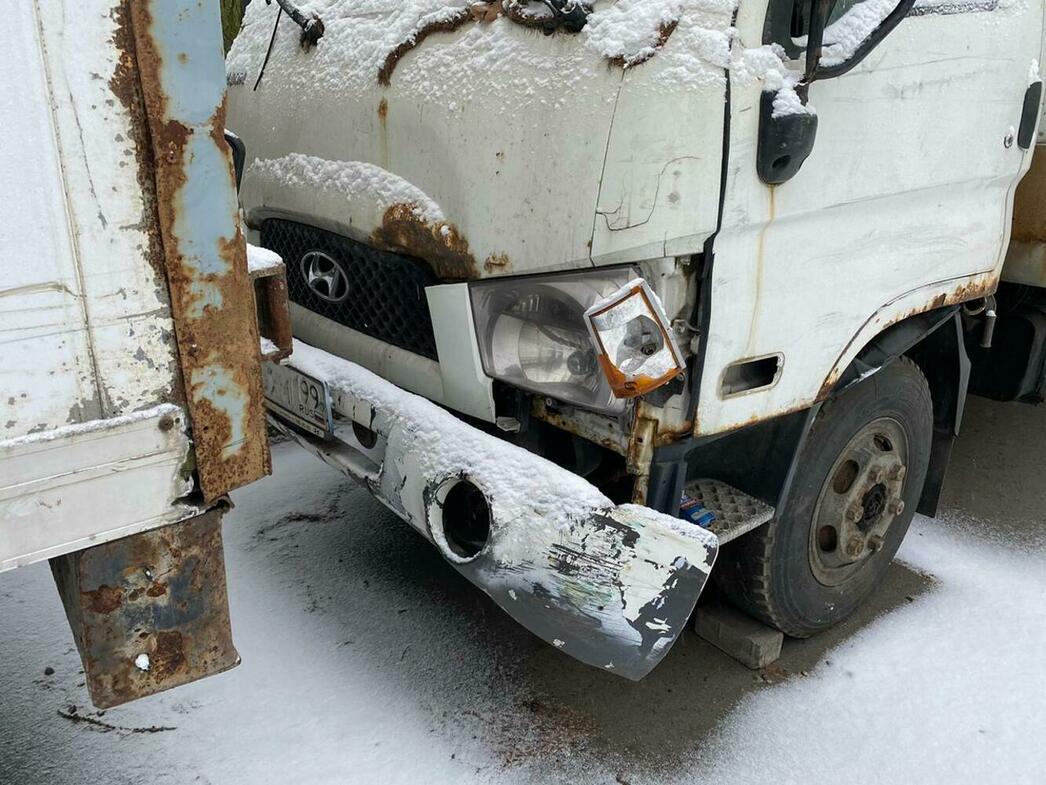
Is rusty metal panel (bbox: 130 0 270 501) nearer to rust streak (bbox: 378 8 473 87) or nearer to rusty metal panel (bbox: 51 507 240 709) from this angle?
rusty metal panel (bbox: 51 507 240 709)

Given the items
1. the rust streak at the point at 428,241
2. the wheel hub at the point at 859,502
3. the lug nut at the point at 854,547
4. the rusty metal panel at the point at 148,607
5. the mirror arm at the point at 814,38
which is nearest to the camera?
the rusty metal panel at the point at 148,607

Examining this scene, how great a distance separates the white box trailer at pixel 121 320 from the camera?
1174 millimetres

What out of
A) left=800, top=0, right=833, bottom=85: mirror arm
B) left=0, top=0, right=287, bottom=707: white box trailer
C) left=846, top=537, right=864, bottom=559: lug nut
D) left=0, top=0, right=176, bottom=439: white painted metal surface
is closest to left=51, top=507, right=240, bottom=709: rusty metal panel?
left=0, top=0, right=287, bottom=707: white box trailer

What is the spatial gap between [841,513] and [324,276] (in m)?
1.66

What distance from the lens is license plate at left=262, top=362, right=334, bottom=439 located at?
2.31 meters

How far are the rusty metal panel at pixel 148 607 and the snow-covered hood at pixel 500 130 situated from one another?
899mm

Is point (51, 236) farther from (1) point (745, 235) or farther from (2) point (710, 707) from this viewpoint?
(2) point (710, 707)

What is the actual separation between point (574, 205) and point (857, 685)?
66.6 inches

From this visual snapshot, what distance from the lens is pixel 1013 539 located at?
3.39 meters

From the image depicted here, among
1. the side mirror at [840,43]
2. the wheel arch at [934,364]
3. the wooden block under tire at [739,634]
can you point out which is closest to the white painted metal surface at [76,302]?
the side mirror at [840,43]

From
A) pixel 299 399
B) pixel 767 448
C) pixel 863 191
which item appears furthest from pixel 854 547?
pixel 299 399

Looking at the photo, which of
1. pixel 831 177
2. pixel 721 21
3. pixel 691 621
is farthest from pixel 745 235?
pixel 691 621

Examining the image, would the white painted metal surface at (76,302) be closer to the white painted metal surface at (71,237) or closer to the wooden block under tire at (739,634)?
the white painted metal surface at (71,237)

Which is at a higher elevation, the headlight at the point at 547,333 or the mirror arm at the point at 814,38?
the mirror arm at the point at 814,38
